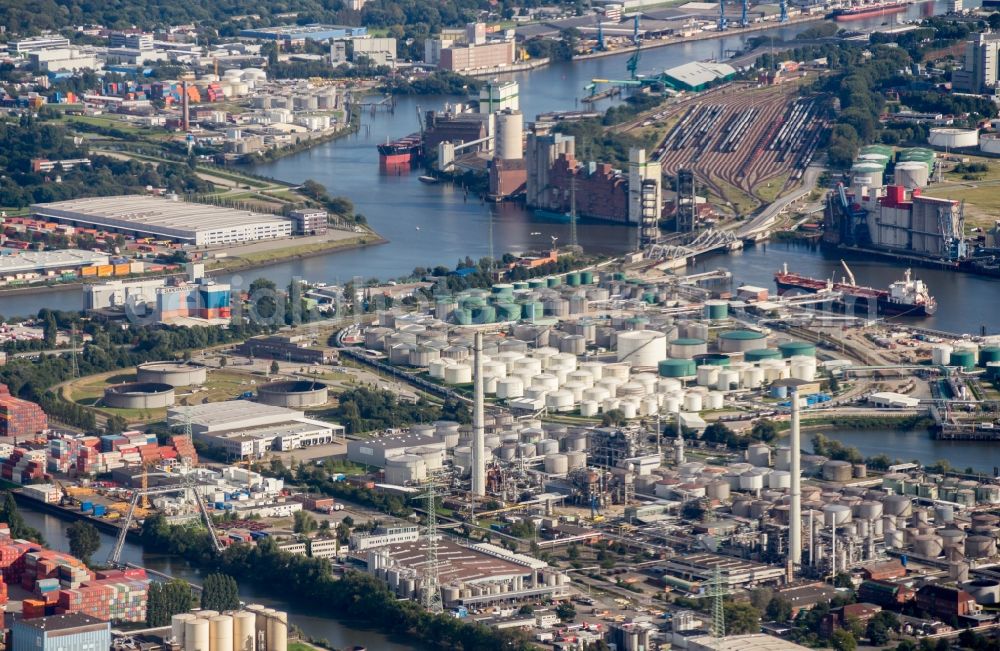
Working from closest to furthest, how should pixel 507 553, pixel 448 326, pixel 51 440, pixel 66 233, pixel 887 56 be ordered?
pixel 507 553 < pixel 51 440 < pixel 448 326 < pixel 66 233 < pixel 887 56

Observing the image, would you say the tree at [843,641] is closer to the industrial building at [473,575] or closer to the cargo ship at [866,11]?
the industrial building at [473,575]

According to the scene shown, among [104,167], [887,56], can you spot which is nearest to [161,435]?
[104,167]

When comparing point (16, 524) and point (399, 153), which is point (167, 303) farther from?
point (399, 153)

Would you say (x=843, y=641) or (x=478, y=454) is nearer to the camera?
(x=843, y=641)

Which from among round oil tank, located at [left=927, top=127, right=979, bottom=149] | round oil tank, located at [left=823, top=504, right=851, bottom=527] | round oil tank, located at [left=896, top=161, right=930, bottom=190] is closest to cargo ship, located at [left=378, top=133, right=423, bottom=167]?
round oil tank, located at [left=927, top=127, right=979, bottom=149]

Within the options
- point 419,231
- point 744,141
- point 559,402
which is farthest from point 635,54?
point 559,402

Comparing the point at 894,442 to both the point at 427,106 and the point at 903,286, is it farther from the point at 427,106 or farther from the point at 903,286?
the point at 427,106
